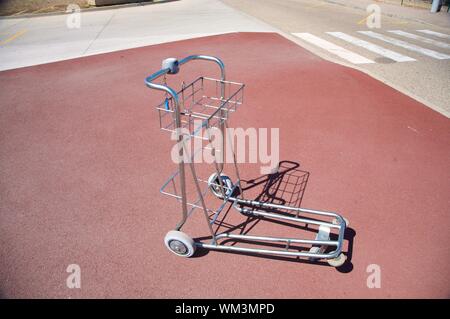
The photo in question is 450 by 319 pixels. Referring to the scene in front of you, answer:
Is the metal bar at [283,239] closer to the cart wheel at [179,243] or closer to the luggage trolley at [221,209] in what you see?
the luggage trolley at [221,209]

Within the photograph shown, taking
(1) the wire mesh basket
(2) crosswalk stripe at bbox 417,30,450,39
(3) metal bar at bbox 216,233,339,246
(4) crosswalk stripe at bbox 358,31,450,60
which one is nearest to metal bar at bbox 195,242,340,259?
(3) metal bar at bbox 216,233,339,246

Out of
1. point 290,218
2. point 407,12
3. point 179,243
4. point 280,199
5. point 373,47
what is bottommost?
point 280,199

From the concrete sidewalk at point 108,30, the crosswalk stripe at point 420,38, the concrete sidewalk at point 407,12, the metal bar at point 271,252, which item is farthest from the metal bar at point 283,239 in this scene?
the concrete sidewalk at point 407,12

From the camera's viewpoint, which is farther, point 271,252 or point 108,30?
point 108,30

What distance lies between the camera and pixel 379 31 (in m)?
11.9

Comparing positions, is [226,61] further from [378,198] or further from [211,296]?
[211,296]

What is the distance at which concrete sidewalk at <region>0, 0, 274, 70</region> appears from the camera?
989 cm

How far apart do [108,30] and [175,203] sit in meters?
10.6

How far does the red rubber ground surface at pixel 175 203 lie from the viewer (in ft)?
10.0

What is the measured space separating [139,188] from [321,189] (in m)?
2.28

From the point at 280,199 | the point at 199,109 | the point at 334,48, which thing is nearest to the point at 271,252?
the point at 280,199

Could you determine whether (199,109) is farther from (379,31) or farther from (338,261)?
(379,31)

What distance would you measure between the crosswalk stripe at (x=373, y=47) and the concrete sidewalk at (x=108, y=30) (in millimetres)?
2529

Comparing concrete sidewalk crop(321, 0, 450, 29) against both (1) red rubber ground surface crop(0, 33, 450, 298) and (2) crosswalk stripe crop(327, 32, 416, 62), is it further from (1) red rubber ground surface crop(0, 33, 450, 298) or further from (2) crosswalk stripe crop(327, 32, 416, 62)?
(1) red rubber ground surface crop(0, 33, 450, 298)
